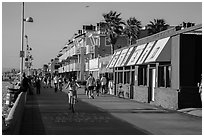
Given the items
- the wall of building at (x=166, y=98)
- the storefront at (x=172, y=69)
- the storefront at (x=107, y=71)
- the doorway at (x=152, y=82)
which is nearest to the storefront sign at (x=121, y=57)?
the storefront at (x=107, y=71)

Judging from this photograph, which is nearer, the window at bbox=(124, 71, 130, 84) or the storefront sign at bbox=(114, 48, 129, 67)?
the window at bbox=(124, 71, 130, 84)

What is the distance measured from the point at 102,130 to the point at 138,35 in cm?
5754

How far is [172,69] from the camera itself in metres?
19.1

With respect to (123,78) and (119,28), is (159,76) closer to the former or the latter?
(123,78)

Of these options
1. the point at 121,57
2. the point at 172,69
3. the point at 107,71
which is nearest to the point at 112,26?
the point at 107,71

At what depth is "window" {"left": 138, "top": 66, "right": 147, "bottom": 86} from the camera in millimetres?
24125

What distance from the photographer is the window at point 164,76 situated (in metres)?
19.9

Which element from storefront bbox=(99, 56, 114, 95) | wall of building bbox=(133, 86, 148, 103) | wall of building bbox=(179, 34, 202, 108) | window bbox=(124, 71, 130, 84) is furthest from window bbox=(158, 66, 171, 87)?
storefront bbox=(99, 56, 114, 95)

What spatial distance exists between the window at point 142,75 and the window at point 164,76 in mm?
3140

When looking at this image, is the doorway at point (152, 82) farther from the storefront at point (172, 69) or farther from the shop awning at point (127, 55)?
the shop awning at point (127, 55)

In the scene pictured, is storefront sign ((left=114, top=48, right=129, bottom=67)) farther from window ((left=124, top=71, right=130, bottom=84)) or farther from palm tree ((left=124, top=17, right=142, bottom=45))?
palm tree ((left=124, top=17, right=142, bottom=45))

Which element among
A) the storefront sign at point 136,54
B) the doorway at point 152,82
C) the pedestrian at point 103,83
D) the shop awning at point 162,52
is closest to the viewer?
the shop awning at point 162,52

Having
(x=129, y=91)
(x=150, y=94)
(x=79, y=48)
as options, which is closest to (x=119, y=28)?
(x=79, y=48)

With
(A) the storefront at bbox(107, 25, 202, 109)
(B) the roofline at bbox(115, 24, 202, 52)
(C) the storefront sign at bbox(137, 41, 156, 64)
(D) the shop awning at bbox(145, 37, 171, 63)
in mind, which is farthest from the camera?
(C) the storefront sign at bbox(137, 41, 156, 64)
